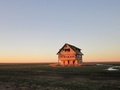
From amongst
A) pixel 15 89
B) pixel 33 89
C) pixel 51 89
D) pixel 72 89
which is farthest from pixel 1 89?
pixel 72 89

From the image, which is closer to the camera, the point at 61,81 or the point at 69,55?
the point at 61,81

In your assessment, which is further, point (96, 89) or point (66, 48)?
point (66, 48)

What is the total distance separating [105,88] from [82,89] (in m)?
2.52

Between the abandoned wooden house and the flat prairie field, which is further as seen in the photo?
the abandoned wooden house

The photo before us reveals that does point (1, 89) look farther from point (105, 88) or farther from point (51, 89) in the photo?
point (105, 88)

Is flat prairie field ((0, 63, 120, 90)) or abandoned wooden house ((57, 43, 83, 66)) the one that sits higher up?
abandoned wooden house ((57, 43, 83, 66))

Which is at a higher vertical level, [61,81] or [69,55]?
[69,55]

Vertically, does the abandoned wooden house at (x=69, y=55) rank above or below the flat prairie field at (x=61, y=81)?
above

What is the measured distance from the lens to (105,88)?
72.2 feet

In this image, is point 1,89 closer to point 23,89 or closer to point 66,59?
point 23,89

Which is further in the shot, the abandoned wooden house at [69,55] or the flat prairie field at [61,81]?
the abandoned wooden house at [69,55]

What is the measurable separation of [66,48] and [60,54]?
3394mm

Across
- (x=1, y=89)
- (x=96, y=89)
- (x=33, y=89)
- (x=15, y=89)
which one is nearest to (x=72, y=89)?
(x=96, y=89)

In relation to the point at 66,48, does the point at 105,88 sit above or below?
below
